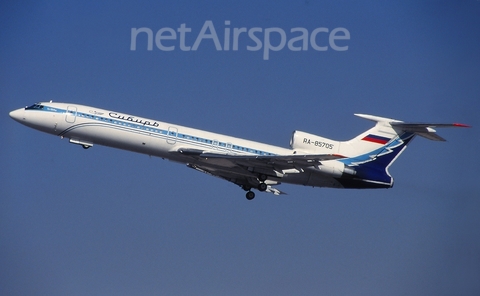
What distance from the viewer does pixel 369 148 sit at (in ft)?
107

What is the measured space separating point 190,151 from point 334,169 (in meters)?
5.63

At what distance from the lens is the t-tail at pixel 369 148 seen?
103 ft

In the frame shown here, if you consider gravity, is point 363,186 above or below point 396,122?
below

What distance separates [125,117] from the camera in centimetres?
3023

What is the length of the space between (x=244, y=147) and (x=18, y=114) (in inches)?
341

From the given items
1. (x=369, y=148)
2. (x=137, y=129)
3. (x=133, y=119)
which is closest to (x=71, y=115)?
(x=133, y=119)

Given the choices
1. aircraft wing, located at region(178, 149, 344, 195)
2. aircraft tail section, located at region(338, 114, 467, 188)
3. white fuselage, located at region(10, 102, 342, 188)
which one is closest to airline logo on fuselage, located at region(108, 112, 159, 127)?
white fuselage, located at region(10, 102, 342, 188)

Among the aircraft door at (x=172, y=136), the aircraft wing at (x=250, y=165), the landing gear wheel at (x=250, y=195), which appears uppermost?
the aircraft door at (x=172, y=136)

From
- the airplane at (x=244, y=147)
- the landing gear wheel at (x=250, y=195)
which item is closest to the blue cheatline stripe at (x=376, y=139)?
the airplane at (x=244, y=147)

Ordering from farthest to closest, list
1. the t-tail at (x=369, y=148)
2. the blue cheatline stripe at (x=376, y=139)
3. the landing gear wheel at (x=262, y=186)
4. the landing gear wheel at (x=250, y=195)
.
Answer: the blue cheatline stripe at (x=376, y=139)
the landing gear wheel at (x=250, y=195)
the landing gear wheel at (x=262, y=186)
the t-tail at (x=369, y=148)

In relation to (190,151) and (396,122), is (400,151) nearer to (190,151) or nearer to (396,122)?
(396,122)

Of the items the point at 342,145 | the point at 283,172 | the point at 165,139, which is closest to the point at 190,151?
the point at 165,139

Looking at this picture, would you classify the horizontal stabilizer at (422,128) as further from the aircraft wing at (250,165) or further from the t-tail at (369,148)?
the aircraft wing at (250,165)

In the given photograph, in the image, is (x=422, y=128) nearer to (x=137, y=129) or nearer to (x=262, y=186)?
(x=262, y=186)
